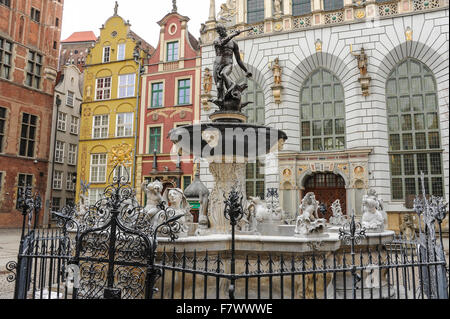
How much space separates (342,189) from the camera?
72.1 feet

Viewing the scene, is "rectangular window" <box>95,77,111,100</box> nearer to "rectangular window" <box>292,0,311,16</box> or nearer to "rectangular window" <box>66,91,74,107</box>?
"rectangular window" <box>66,91,74,107</box>

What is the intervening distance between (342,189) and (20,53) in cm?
2731

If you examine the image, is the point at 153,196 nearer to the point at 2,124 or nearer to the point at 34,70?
the point at 2,124

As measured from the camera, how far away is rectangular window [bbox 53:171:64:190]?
32.7 metres

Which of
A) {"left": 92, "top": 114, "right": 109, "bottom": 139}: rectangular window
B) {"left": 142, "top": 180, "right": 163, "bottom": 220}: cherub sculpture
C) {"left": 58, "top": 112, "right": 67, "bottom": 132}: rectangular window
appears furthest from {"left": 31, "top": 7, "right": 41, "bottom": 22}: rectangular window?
{"left": 142, "top": 180, "right": 163, "bottom": 220}: cherub sculpture

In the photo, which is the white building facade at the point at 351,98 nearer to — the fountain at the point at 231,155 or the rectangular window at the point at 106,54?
the rectangular window at the point at 106,54

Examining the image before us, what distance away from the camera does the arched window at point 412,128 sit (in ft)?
67.9

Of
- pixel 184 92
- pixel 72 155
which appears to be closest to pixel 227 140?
pixel 184 92

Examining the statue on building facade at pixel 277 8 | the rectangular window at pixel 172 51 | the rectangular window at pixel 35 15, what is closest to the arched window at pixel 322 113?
the statue on building facade at pixel 277 8

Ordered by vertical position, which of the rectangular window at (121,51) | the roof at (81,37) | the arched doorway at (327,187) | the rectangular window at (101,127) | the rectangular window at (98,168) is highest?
the roof at (81,37)

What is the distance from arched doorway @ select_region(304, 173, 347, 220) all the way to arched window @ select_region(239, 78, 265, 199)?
3.14m
